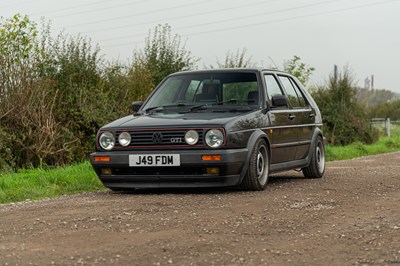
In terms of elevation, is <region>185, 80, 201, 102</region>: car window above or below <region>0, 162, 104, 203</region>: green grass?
above

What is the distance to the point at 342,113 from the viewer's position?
27.3m

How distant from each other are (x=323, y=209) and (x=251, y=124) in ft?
6.75

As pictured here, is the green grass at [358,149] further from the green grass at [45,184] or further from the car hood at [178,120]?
the car hood at [178,120]

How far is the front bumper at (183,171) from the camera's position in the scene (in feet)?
30.3

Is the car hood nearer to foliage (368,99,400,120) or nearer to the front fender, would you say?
the front fender

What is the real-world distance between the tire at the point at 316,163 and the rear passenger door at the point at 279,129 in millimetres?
902

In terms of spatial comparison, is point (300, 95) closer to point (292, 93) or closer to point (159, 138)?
point (292, 93)

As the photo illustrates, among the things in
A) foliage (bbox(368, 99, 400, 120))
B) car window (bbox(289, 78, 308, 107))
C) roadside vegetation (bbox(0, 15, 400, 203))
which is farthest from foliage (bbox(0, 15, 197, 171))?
foliage (bbox(368, 99, 400, 120))

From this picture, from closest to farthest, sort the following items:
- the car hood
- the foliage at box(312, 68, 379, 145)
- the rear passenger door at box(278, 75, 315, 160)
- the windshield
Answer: the car hood, the windshield, the rear passenger door at box(278, 75, 315, 160), the foliage at box(312, 68, 379, 145)

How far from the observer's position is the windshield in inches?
409

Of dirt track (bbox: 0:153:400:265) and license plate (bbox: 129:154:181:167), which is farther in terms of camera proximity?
license plate (bbox: 129:154:181:167)

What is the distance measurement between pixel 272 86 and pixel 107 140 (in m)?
2.66

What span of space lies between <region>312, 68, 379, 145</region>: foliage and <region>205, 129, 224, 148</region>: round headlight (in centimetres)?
1764

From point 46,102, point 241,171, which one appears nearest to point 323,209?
point 241,171
